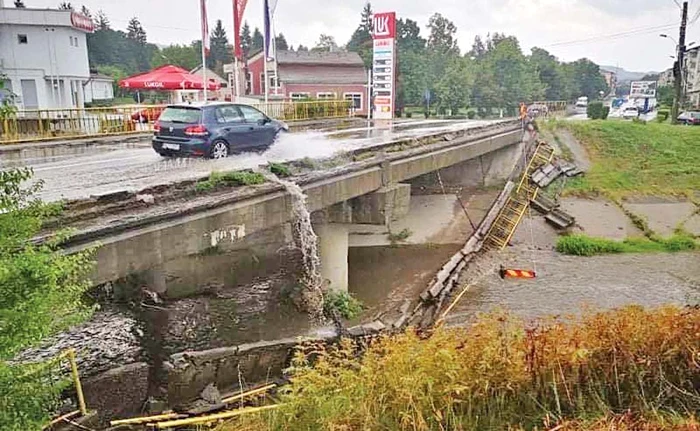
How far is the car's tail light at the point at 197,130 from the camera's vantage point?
1320 centimetres

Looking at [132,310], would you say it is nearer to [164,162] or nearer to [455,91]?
[164,162]

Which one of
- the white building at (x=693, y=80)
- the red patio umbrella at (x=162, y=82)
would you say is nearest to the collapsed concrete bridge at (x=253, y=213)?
the red patio umbrella at (x=162, y=82)

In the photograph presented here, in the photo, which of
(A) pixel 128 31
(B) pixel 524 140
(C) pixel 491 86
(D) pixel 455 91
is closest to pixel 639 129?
(B) pixel 524 140

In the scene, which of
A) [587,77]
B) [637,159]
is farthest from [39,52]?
[587,77]

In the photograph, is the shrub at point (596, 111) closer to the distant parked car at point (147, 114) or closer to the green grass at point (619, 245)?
the green grass at point (619, 245)

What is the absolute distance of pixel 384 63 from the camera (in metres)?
30.0

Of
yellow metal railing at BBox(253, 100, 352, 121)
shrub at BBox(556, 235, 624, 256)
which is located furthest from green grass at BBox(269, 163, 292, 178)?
yellow metal railing at BBox(253, 100, 352, 121)

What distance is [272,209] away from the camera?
988 cm

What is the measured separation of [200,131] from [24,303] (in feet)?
31.9

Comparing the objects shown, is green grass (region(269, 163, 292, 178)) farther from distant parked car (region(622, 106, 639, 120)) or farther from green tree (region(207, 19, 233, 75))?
green tree (region(207, 19, 233, 75))

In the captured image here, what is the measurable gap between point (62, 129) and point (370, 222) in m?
11.9

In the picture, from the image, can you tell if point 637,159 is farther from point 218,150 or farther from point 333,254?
point 218,150

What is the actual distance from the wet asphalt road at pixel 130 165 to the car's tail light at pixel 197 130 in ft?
2.04

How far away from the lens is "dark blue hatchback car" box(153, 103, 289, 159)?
13.2 m
